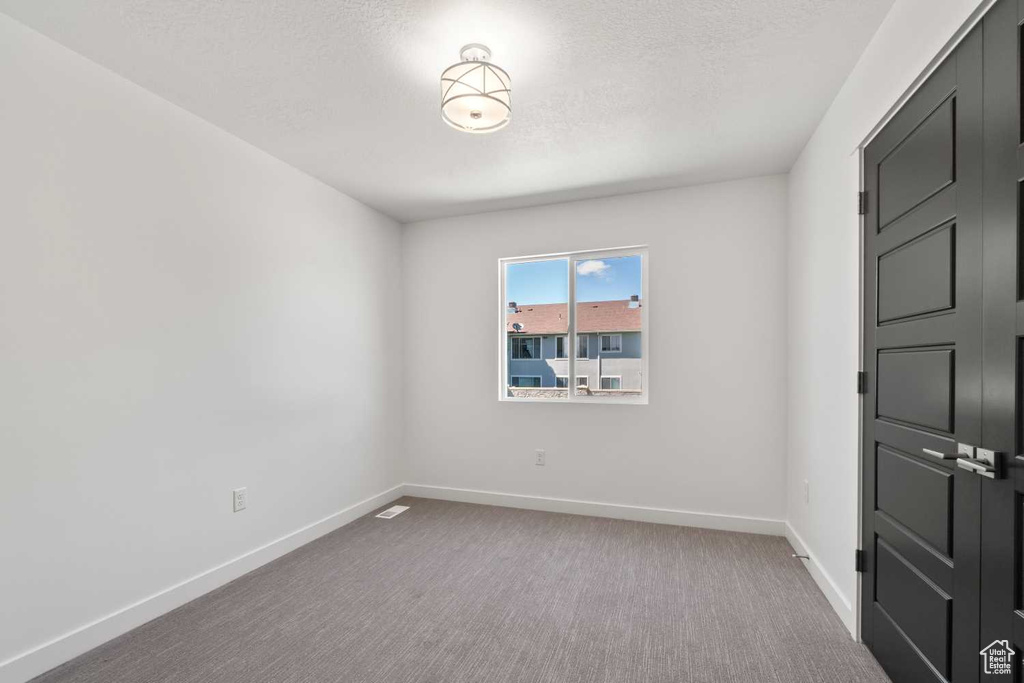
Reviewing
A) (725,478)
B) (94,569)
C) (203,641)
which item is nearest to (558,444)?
(725,478)

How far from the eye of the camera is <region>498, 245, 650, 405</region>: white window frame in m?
3.75

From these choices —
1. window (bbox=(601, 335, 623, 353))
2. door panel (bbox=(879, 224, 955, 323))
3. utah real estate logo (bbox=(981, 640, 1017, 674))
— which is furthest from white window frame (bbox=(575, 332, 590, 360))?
utah real estate logo (bbox=(981, 640, 1017, 674))

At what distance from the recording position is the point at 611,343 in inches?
154

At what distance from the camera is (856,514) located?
2102 mm

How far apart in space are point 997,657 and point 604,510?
105 inches

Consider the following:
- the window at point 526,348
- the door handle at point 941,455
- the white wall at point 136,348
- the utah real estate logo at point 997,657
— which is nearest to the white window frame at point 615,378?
the window at point 526,348

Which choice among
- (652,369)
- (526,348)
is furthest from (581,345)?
(652,369)

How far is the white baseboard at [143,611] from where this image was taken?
72.9 inches

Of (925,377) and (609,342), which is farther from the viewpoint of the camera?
(609,342)

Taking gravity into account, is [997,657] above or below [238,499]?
above

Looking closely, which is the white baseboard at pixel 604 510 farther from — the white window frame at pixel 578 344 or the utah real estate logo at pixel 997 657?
the utah real estate logo at pixel 997 657

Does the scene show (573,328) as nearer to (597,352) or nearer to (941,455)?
(597,352)

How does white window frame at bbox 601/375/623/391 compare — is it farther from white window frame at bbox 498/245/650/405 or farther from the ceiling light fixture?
the ceiling light fixture

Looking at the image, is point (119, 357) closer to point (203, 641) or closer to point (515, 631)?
point (203, 641)
